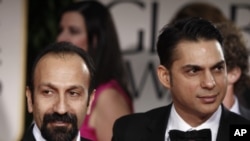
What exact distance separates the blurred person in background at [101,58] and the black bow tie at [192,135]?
79 cm

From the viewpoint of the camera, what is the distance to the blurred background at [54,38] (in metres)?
3.16

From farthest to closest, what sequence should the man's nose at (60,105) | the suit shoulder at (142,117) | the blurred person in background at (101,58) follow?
1. the blurred person in background at (101,58)
2. the suit shoulder at (142,117)
3. the man's nose at (60,105)

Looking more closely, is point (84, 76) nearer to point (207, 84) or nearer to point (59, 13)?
point (207, 84)

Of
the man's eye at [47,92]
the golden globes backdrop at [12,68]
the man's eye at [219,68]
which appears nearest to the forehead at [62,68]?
the man's eye at [47,92]

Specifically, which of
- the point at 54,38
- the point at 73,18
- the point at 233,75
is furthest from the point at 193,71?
the point at 54,38

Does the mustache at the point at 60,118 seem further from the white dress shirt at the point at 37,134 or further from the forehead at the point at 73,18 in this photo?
the forehead at the point at 73,18

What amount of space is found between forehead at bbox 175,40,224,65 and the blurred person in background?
84 centimetres

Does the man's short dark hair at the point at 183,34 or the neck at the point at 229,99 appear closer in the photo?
the man's short dark hair at the point at 183,34

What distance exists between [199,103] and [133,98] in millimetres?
1195

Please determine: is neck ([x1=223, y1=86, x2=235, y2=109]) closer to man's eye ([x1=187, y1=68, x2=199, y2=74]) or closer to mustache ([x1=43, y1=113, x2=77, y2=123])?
man's eye ([x1=187, y1=68, x2=199, y2=74])

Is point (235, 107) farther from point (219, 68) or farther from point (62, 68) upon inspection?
point (62, 68)

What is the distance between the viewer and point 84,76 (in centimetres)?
202

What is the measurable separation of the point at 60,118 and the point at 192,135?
1.27 ft

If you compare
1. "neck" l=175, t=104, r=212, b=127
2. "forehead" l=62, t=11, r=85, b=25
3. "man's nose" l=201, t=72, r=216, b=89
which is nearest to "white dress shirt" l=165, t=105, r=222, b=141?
"neck" l=175, t=104, r=212, b=127
